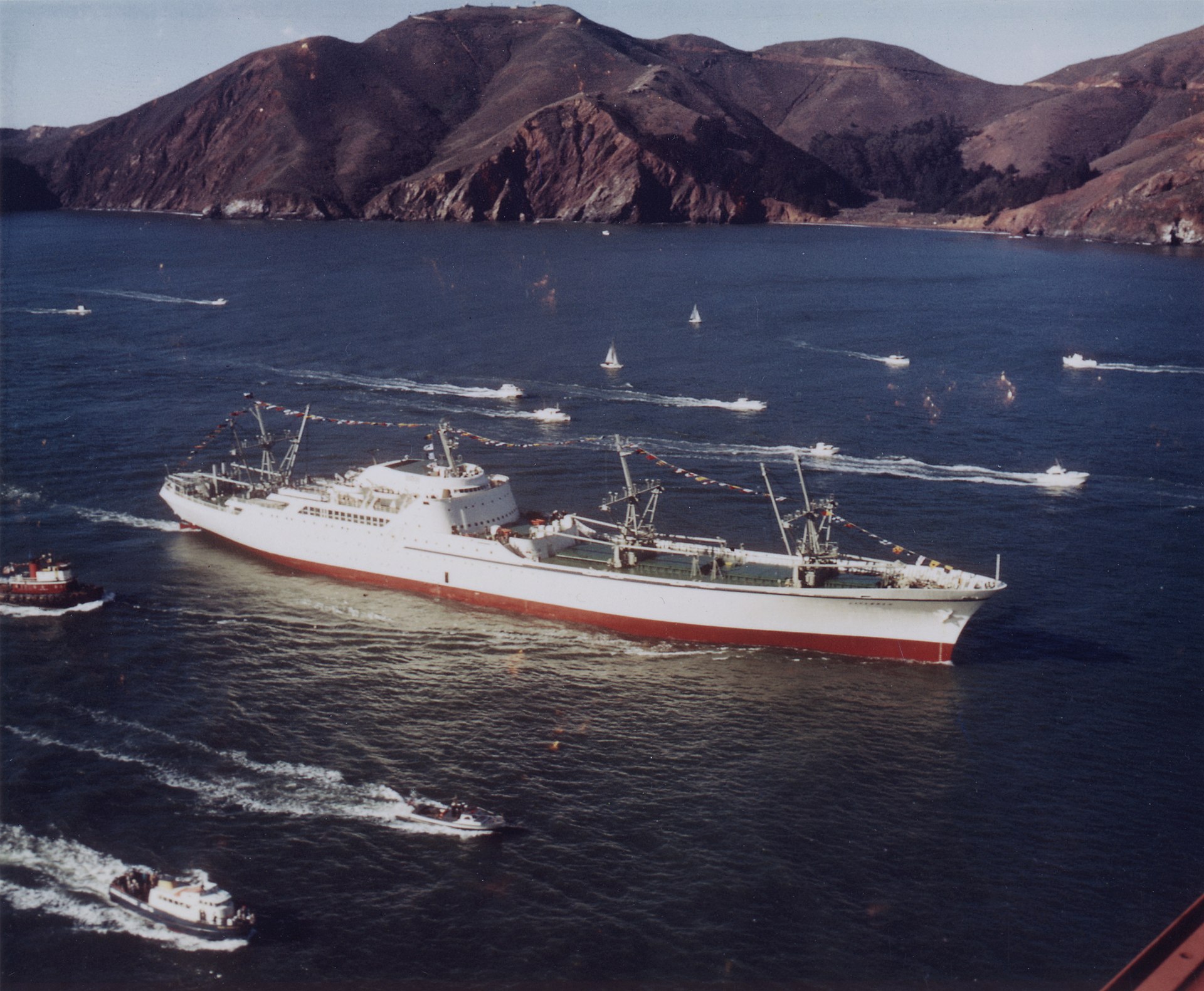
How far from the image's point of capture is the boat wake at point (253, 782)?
42469mm

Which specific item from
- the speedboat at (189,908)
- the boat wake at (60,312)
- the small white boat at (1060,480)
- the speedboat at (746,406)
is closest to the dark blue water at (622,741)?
the speedboat at (189,908)

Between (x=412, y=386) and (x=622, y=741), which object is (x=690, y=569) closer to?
(x=622, y=741)

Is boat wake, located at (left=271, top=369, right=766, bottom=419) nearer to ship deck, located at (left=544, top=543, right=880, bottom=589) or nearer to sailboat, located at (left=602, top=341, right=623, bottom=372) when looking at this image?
sailboat, located at (left=602, top=341, right=623, bottom=372)

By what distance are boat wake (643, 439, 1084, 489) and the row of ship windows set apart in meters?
31.5

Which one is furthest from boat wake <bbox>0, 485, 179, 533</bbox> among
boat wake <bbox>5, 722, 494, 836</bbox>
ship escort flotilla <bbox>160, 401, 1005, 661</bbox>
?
boat wake <bbox>5, 722, 494, 836</bbox>

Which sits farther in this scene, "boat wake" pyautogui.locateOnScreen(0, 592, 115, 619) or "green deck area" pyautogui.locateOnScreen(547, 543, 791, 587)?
"boat wake" pyautogui.locateOnScreen(0, 592, 115, 619)

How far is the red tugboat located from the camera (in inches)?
2387

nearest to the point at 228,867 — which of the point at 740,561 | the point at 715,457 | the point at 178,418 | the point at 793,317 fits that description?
the point at 740,561

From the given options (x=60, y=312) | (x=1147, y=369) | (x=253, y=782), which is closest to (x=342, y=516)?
(x=253, y=782)

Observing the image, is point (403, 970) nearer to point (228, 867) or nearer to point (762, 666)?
point (228, 867)

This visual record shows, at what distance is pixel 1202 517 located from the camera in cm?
7819

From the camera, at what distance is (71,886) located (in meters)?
38.0

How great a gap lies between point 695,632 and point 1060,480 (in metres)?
41.6

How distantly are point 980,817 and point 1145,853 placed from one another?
605cm
